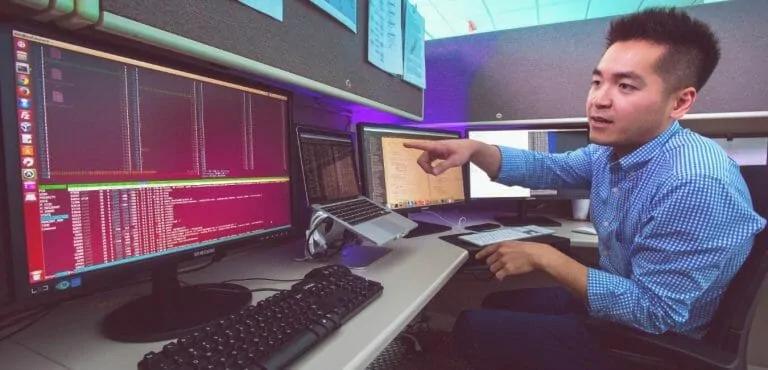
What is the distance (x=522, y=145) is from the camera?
5.11ft

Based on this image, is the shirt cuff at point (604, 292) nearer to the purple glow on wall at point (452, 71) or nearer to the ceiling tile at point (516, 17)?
the purple glow on wall at point (452, 71)

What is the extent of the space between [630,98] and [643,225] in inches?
11.6

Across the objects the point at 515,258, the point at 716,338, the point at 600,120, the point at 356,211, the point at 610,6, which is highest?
the point at 610,6

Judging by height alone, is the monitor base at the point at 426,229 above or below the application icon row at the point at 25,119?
below

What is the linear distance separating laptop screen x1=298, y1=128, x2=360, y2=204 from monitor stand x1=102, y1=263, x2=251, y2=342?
30cm

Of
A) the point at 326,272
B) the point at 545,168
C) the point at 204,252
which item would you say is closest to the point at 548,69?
the point at 545,168

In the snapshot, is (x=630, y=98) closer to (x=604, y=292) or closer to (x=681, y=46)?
(x=681, y=46)

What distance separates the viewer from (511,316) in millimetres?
900

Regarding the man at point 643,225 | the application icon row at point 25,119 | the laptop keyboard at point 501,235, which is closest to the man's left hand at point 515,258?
the man at point 643,225

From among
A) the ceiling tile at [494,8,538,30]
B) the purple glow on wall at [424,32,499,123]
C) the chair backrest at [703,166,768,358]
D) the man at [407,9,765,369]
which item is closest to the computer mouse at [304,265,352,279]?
the man at [407,9,765,369]

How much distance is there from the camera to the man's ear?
0.90m

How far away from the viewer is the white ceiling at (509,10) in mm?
4297

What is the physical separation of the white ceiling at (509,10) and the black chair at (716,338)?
3848 mm

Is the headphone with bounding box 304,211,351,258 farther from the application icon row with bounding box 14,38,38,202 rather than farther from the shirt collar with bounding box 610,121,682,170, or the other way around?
the shirt collar with bounding box 610,121,682,170
